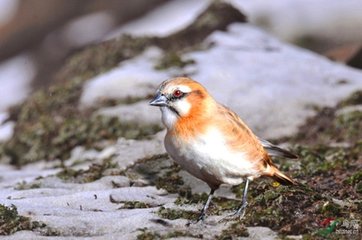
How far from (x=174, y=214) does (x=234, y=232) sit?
854 mm

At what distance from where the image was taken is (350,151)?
→ 1008 cm

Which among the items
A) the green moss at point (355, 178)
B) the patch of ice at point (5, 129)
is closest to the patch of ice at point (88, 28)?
the patch of ice at point (5, 129)

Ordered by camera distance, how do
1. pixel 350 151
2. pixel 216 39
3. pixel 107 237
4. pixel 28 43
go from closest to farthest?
pixel 107 237 < pixel 350 151 < pixel 216 39 < pixel 28 43

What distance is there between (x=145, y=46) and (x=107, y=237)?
325 inches

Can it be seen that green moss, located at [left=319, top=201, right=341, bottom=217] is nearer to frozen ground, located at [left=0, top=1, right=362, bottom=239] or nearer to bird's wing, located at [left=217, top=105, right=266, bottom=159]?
frozen ground, located at [left=0, top=1, right=362, bottom=239]

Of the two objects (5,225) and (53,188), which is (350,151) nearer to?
(53,188)

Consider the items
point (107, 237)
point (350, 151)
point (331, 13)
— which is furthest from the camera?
point (331, 13)

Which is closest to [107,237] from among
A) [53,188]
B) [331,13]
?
[53,188]

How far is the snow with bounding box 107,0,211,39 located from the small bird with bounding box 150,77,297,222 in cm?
1791

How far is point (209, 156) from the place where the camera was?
265 inches

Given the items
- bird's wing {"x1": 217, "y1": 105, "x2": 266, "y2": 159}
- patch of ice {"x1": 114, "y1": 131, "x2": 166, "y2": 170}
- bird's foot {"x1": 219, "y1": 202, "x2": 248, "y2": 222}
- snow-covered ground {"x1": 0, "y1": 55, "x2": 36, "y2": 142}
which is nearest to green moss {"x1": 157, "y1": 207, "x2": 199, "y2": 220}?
bird's foot {"x1": 219, "y1": 202, "x2": 248, "y2": 222}

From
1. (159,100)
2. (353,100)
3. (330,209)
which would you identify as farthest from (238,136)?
(353,100)

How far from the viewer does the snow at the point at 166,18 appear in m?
25.6

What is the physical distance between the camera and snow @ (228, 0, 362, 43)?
71.7 ft
